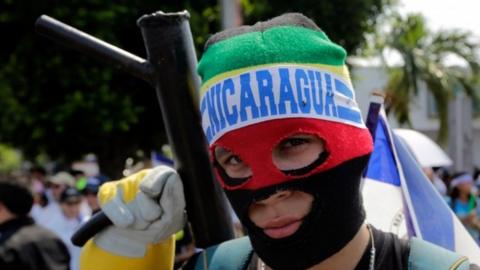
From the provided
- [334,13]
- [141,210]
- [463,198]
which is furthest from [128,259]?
[334,13]

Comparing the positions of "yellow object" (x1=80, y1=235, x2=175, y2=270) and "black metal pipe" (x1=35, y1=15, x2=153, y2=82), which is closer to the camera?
"yellow object" (x1=80, y1=235, x2=175, y2=270)

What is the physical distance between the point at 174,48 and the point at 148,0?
25.5 feet

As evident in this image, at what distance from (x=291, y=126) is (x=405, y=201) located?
0.87 metres

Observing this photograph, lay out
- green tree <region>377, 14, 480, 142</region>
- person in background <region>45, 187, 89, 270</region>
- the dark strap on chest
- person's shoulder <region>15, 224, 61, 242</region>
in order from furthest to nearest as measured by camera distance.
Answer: green tree <region>377, 14, 480, 142</region> < person in background <region>45, 187, 89, 270</region> < person's shoulder <region>15, 224, 61, 242</region> < the dark strap on chest

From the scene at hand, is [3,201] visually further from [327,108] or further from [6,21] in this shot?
[6,21]

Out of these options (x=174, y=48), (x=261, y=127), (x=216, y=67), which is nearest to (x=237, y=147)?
(x=261, y=127)

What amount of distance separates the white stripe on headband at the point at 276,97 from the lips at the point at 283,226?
0.21 metres

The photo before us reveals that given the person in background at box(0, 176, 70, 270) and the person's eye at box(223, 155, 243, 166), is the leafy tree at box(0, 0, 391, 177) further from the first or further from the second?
the person's eye at box(223, 155, 243, 166)

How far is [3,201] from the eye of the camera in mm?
4973

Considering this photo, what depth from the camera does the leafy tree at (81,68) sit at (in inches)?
356

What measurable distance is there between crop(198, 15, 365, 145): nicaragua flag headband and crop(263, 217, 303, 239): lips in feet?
0.70

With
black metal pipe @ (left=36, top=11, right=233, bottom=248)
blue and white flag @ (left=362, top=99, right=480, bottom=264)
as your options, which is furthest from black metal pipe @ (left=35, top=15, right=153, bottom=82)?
blue and white flag @ (left=362, top=99, right=480, bottom=264)

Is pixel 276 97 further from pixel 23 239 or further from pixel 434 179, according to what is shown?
pixel 434 179

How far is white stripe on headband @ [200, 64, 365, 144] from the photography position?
1.66 meters
